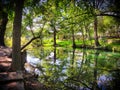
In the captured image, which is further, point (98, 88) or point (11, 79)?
point (98, 88)

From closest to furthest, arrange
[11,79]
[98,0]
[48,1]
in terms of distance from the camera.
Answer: [11,79] → [98,0] → [48,1]

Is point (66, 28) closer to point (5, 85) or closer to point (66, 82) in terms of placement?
point (66, 82)

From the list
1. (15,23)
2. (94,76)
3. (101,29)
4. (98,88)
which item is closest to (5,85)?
(15,23)

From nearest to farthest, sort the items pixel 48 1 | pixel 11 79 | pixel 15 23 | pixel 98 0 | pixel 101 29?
1. pixel 11 79
2. pixel 15 23
3. pixel 98 0
4. pixel 48 1
5. pixel 101 29

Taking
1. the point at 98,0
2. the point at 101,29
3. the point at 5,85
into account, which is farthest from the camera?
the point at 101,29

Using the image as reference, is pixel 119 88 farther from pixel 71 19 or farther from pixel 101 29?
pixel 101 29

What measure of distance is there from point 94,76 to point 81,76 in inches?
37.1

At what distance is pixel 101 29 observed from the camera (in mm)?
70688

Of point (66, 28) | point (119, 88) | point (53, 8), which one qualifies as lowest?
point (119, 88)

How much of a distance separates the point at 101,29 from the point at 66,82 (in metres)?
56.9

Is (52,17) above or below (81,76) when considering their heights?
above

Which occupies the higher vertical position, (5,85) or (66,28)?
(66,28)

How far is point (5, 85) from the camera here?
9.93 meters

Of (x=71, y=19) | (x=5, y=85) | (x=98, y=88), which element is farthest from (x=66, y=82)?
(x=5, y=85)
